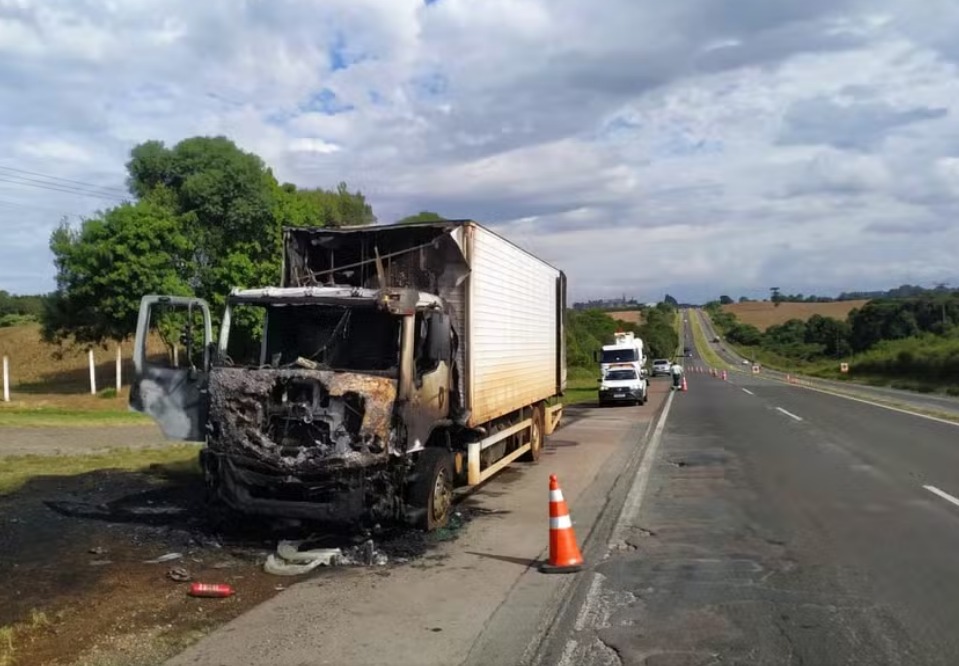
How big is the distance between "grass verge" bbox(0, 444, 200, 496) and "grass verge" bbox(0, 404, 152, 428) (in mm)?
6437

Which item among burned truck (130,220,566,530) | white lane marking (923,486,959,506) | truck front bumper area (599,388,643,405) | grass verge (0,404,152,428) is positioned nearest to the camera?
burned truck (130,220,566,530)

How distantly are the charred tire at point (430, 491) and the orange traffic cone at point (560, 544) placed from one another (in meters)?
1.53

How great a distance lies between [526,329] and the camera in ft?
47.5

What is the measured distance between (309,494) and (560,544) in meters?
2.48

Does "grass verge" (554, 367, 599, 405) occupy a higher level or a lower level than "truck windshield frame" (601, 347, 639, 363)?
lower

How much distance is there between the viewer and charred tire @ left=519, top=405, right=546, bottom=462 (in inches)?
626

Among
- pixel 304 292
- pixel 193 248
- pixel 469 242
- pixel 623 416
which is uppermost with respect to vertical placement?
pixel 193 248

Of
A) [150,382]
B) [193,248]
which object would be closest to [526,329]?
[150,382]

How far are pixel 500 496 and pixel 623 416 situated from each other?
16481mm

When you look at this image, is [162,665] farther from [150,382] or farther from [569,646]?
[150,382]

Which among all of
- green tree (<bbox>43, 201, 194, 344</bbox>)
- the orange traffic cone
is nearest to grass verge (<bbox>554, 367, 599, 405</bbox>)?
green tree (<bbox>43, 201, 194, 344</bbox>)

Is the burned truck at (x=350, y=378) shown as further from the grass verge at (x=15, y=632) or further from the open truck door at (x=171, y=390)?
the grass verge at (x=15, y=632)

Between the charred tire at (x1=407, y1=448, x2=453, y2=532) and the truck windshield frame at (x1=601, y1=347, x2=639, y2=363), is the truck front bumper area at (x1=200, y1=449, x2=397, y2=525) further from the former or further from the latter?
the truck windshield frame at (x1=601, y1=347, x2=639, y2=363)

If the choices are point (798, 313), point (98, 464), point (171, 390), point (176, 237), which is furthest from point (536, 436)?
point (798, 313)
